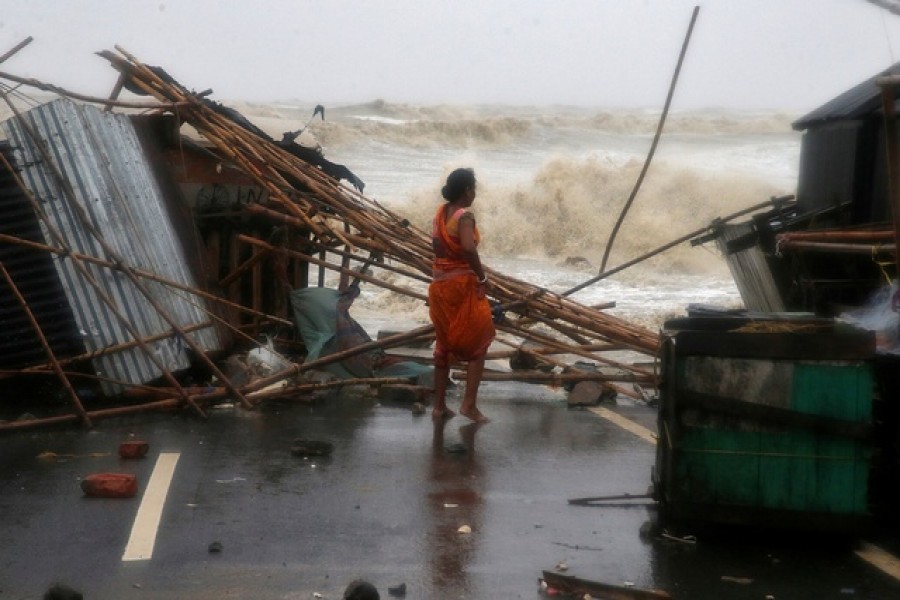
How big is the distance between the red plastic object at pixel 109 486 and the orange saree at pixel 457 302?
3.34 m

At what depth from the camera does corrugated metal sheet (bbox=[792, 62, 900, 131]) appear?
10.4 metres

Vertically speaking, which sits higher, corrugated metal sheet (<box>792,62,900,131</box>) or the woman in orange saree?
corrugated metal sheet (<box>792,62,900,131</box>)

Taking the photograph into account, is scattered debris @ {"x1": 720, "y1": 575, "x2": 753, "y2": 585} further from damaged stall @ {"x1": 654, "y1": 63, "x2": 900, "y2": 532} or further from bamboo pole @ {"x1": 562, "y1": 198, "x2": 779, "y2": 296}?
bamboo pole @ {"x1": 562, "y1": 198, "x2": 779, "y2": 296}

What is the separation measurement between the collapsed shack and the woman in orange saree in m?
0.71

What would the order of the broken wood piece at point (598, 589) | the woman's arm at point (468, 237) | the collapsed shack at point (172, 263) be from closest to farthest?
the broken wood piece at point (598, 589)
the woman's arm at point (468, 237)
the collapsed shack at point (172, 263)

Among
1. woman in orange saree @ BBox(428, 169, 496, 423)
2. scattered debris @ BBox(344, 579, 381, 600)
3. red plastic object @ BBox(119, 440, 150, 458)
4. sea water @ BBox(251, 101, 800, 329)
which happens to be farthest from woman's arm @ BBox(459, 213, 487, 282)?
scattered debris @ BBox(344, 579, 381, 600)

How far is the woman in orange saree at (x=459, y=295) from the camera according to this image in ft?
30.8

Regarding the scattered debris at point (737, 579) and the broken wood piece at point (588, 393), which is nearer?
the scattered debris at point (737, 579)

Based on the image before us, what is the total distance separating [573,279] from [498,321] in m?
18.1

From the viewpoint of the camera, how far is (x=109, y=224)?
33.7 ft

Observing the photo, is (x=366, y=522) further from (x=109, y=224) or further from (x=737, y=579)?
(x=109, y=224)

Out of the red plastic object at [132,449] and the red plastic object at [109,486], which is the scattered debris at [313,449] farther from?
the red plastic object at [109,486]

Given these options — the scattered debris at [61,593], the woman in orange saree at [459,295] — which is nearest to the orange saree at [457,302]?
the woman in orange saree at [459,295]

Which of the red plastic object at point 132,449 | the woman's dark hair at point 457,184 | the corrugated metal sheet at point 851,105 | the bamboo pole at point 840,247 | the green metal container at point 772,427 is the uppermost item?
the corrugated metal sheet at point 851,105
